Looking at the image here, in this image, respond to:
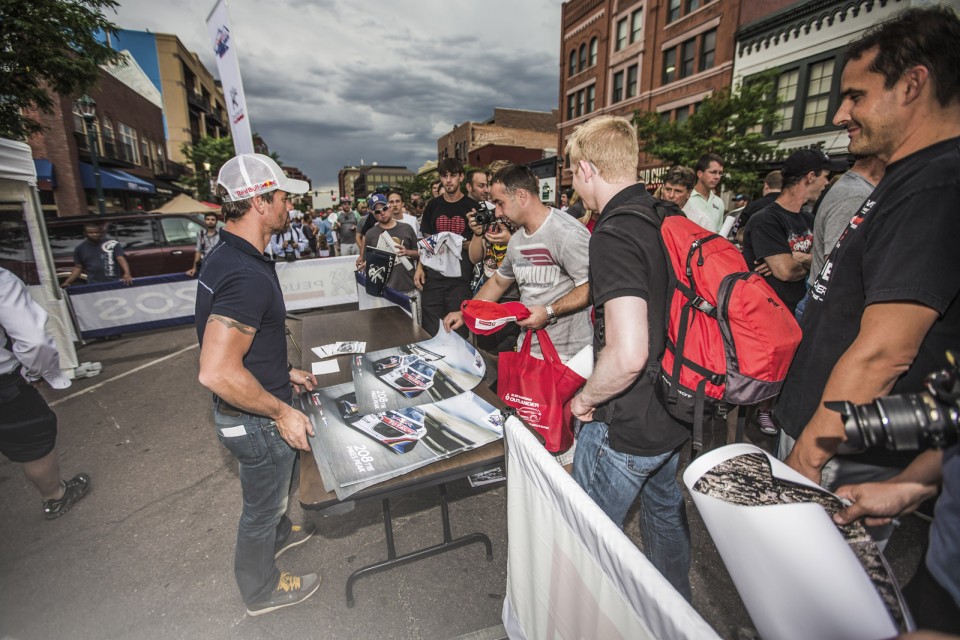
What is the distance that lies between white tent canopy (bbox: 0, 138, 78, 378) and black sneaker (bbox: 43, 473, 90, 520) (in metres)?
2.53

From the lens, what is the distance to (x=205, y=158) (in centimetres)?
2886

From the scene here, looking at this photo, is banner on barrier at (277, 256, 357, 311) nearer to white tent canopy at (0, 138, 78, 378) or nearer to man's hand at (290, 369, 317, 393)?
white tent canopy at (0, 138, 78, 378)

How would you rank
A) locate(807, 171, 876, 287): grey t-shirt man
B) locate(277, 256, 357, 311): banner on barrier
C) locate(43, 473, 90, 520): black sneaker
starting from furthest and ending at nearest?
locate(277, 256, 357, 311): banner on barrier → locate(43, 473, 90, 520): black sneaker → locate(807, 171, 876, 287): grey t-shirt man

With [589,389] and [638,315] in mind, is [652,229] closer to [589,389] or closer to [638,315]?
[638,315]

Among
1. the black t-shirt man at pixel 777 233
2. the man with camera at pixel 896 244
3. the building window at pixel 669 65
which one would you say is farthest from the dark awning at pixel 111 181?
the building window at pixel 669 65

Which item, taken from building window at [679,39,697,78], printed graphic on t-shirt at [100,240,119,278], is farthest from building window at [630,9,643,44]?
printed graphic on t-shirt at [100,240,119,278]

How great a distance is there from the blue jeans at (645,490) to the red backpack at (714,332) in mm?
265

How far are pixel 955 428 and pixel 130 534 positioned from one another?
162 inches

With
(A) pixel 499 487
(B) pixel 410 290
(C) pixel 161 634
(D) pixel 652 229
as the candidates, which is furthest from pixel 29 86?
(D) pixel 652 229

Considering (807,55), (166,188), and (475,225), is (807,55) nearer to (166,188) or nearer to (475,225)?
(475,225)

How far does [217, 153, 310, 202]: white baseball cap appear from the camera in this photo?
6.36 feet

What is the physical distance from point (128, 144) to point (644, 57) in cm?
3113

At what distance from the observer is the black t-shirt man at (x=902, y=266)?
3.40ft

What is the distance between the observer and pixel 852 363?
112 cm
